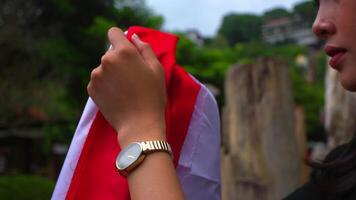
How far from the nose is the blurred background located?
0.67 feet

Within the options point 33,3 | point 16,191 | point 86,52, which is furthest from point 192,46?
point 16,191

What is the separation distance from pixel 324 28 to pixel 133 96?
0.36m

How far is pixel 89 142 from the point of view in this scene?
43.1 inches

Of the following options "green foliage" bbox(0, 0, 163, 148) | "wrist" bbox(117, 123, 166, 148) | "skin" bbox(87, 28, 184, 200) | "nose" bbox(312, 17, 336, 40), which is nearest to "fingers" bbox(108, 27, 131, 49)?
"skin" bbox(87, 28, 184, 200)

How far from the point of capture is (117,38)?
1041mm

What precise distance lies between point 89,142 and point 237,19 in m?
4.61

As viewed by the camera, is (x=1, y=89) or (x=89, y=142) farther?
(x=1, y=89)

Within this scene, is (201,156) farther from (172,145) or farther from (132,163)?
(132,163)

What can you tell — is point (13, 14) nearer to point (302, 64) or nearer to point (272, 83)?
point (272, 83)

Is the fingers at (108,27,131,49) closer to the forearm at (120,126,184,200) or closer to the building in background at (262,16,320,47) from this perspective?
the forearm at (120,126,184,200)

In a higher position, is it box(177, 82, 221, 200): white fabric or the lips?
the lips

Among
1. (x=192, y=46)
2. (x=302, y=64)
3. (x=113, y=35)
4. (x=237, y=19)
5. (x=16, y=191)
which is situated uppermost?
(x=113, y=35)

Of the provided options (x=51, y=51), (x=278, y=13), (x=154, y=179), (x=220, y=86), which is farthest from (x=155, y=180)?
(x=220, y=86)

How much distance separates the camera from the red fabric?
1.07 m
